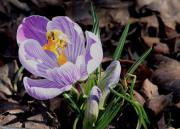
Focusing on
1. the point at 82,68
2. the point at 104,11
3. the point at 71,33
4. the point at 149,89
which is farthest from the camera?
the point at 104,11

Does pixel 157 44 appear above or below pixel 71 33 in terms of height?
below

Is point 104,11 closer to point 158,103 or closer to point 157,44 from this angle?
point 157,44

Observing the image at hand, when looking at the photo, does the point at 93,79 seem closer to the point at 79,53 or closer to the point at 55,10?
the point at 79,53

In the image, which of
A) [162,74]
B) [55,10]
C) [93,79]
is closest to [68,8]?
[55,10]

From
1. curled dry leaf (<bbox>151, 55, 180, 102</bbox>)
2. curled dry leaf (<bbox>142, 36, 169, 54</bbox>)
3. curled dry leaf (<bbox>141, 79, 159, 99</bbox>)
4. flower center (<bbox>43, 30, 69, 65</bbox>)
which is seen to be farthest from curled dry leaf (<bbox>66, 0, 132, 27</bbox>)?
flower center (<bbox>43, 30, 69, 65</bbox>)

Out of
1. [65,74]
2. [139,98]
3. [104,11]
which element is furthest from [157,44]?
[65,74]

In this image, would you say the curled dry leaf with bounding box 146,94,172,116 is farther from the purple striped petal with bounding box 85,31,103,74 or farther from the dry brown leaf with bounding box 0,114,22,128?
the dry brown leaf with bounding box 0,114,22,128
